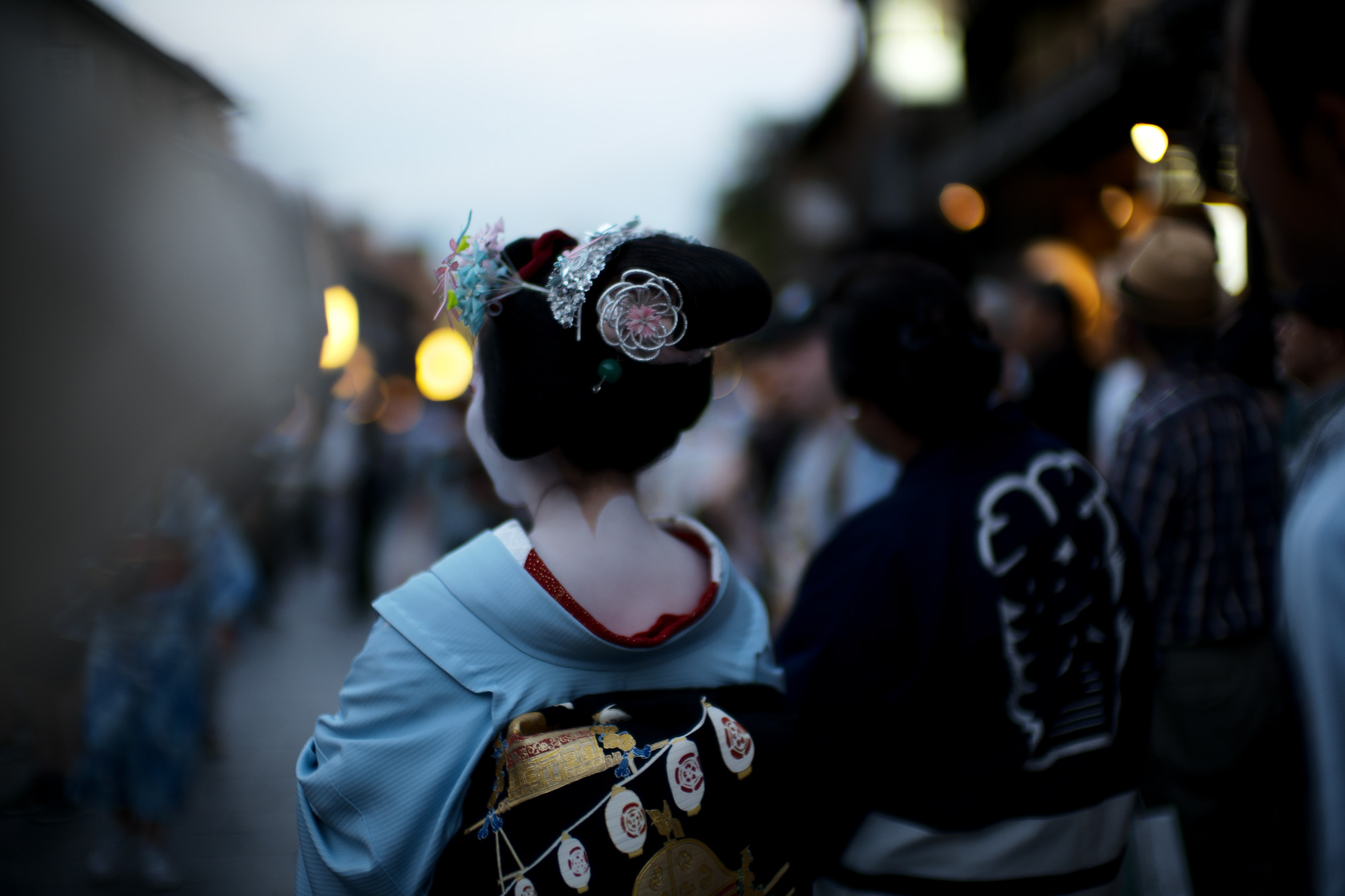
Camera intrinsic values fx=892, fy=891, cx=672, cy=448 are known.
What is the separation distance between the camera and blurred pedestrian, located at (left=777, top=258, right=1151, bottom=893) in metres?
1.60

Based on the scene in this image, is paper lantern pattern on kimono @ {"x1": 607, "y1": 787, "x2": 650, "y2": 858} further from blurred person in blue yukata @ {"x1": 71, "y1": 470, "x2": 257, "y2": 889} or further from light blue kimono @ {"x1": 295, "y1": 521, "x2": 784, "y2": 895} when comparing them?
blurred person in blue yukata @ {"x1": 71, "y1": 470, "x2": 257, "y2": 889}

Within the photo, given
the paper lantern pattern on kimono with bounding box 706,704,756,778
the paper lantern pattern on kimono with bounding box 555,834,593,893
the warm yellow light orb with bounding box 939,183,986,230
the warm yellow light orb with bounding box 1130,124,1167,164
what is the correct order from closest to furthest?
1. the paper lantern pattern on kimono with bounding box 555,834,593,893
2. the paper lantern pattern on kimono with bounding box 706,704,756,778
3. the warm yellow light orb with bounding box 1130,124,1167,164
4. the warm yellow light orb with bounding box 939,183,986,230

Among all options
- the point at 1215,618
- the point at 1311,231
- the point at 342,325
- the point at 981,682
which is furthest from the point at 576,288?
the point at 1215,618

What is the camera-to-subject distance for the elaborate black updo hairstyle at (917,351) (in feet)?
6.00

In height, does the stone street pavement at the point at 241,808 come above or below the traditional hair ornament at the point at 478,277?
below

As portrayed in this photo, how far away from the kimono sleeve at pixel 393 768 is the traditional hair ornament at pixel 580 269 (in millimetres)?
534

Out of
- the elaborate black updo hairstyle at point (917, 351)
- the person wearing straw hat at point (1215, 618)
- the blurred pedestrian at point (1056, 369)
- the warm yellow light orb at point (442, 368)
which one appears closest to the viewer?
the elaborate black updo hairstyle at point (917, 351)

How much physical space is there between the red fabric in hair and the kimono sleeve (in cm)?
59

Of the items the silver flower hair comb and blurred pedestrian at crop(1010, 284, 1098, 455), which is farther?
blurred pedestrian at crop(1010, 284, 1098, 455)

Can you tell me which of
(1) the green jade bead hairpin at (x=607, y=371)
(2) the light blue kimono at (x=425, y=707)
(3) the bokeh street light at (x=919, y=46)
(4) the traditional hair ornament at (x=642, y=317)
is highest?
(3) the bokeh street light at (x=919, y=46)

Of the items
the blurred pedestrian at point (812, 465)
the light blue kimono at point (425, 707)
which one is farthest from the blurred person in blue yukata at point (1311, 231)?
the blurred pedestrian at point (812, 465)

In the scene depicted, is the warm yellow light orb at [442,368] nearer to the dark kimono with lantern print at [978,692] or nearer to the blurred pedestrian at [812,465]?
the blurred pedestrian at [812,465]

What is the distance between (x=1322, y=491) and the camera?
0.83 m

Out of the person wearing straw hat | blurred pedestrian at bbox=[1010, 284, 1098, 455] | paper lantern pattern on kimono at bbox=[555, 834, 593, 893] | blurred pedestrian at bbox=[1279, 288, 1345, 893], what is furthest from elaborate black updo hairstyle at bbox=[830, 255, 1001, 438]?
blurred pedestrian at bbox=[1010, 284, 1098, 455]
